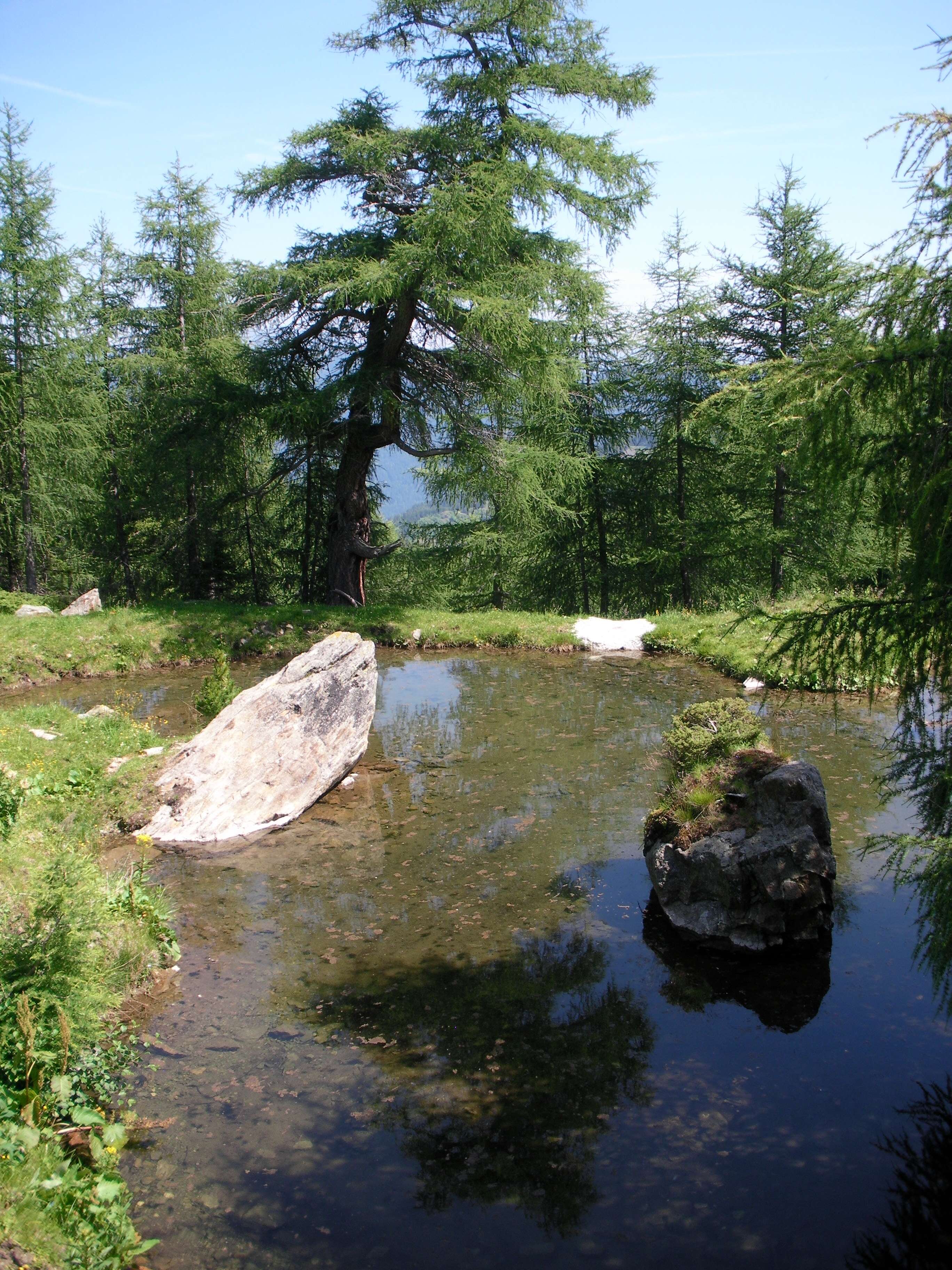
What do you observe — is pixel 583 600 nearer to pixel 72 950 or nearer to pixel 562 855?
pixel 562 855

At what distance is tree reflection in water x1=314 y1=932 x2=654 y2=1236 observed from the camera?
482 centimetres

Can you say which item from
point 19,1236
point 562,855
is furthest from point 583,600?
point 19,1236

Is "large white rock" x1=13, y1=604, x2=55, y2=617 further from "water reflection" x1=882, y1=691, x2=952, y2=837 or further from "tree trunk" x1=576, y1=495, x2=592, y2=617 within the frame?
"water reflection" x1=882, y1=691, x2=952, y2=837

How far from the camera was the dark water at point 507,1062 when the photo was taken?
14.8 ft

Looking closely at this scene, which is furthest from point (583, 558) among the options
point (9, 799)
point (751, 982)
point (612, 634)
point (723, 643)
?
point (751, 982)

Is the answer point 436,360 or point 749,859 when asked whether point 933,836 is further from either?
point 436,360

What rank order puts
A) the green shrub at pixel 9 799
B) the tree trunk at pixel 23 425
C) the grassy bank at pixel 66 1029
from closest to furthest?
the grassy bank at pixel 66 1029
the green shrub at pixel 9 799
the tree trunk at pixel 23 425

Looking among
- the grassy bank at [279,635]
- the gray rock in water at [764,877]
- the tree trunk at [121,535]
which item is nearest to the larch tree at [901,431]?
the gray rock in water at [764,877]

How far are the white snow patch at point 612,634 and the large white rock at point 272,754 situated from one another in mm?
9603

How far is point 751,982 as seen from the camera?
6797 mm

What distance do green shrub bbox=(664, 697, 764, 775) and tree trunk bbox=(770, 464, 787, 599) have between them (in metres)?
14.9

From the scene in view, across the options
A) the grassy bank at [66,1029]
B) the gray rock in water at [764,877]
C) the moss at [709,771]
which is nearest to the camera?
the grassy bank at [66,1029]

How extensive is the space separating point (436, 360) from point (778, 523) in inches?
410

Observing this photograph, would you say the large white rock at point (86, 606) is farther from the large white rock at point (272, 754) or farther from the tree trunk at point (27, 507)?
the large white rock at point (272, 754)
